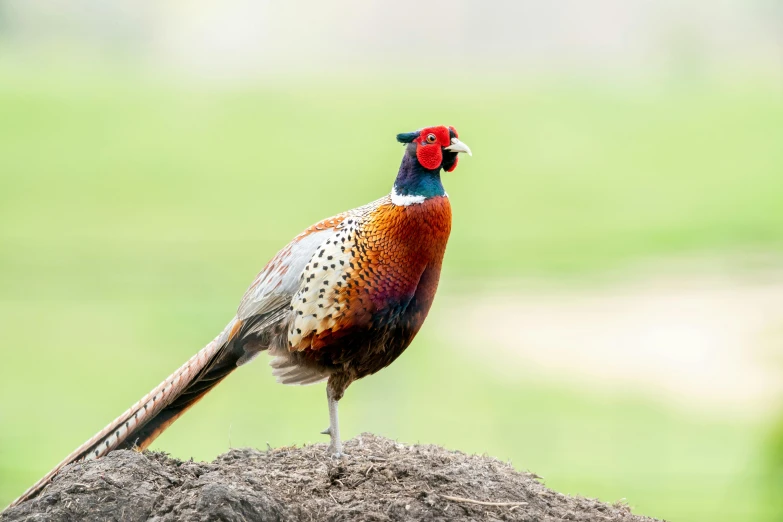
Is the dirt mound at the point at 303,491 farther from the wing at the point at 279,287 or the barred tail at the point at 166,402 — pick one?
the wing at the point at 279,287

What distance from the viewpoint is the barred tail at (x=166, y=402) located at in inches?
113

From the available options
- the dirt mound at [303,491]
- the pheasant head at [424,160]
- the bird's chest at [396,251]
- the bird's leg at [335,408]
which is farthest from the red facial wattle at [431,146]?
the dirt mound at [303,491]

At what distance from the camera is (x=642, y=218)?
4422 mm

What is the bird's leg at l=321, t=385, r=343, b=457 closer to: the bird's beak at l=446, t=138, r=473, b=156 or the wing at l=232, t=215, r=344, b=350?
the wing at l=232, t=215, r=344, b=350

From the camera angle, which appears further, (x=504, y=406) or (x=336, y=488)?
(x=504, y=406)

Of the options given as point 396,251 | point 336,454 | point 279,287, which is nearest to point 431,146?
point 396,251

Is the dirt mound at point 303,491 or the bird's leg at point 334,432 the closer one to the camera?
the dirt mound at point 303,491

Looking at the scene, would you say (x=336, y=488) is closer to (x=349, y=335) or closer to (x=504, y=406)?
(x=349, y=335)

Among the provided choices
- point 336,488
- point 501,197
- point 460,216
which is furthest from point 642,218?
point 336,488

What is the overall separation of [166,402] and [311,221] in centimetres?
172

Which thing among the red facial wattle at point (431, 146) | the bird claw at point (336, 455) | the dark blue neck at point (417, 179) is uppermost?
the red facial wattle at point (431, 146)

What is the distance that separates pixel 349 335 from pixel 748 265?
2593 mm

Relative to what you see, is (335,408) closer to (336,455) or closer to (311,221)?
(336,455)

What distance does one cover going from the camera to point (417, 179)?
2.76m
